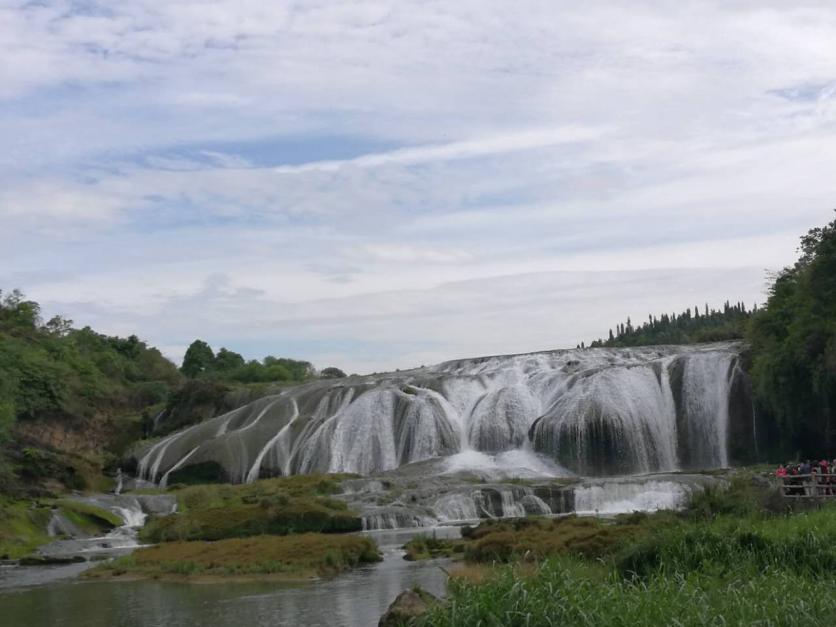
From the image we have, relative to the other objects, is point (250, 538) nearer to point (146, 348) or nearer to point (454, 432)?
point (454, 432)

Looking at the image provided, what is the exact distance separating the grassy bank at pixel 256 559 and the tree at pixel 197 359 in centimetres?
8398

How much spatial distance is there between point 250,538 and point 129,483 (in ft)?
81.5

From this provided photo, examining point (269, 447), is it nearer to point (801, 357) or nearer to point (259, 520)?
point (259, 520)

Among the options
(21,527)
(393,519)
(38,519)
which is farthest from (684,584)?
(38,519)

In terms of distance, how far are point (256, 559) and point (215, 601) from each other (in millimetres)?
5716

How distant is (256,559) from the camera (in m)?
28.9

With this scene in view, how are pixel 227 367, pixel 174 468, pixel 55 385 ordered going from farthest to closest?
1. pixel 227 367
2. pixel 55 385
3. pixel 174 468

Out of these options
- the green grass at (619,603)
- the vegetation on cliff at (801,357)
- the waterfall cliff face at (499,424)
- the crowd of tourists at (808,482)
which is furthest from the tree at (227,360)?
the green grass at (619,603)

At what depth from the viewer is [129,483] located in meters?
56.0

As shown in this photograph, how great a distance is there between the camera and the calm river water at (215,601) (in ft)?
67.7

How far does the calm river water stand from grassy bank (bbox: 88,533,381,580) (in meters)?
0.91

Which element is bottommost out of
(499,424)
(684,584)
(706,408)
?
(684,584)

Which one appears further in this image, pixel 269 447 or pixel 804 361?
pixel 269 447

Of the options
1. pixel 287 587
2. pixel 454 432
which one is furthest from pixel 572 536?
pixel 454 432
